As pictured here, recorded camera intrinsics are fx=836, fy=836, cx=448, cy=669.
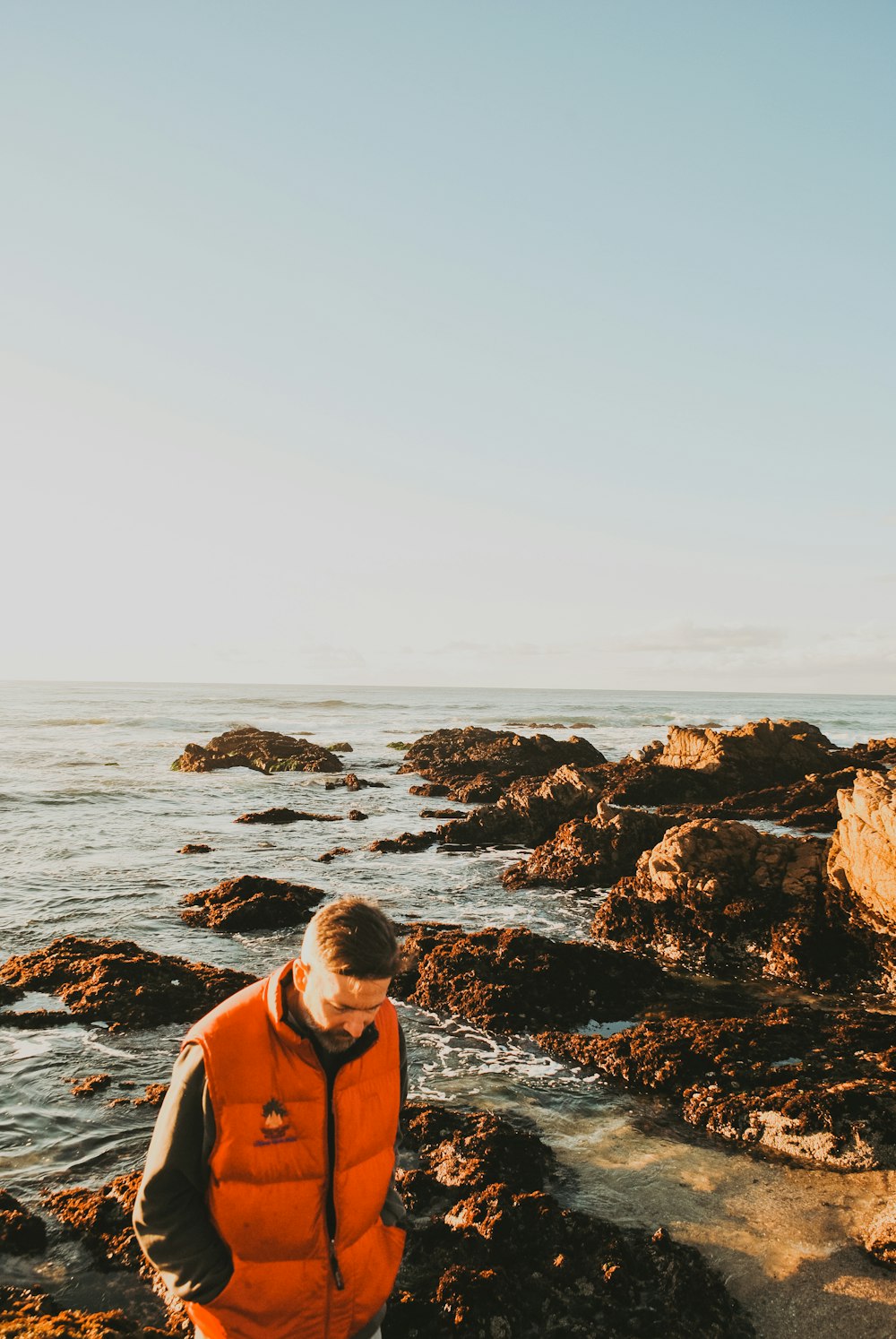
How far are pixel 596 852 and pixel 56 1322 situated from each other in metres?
10.5

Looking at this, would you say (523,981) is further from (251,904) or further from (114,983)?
(251,904)

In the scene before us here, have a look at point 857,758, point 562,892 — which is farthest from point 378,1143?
point 857,758

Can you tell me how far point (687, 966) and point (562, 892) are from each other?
3.60 metres

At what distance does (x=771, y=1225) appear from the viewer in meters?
4.66

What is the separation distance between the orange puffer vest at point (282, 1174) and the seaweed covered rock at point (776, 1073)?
12.4 feet

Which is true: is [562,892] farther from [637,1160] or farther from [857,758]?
[857,758]

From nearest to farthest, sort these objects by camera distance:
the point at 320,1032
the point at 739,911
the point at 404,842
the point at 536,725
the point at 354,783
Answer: the point at 320,1032 → the point at 739,911 → the point at 404,842 → the point at 354,783 → the point at 536,725

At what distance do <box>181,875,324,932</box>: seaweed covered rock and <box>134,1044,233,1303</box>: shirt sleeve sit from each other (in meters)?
8.21

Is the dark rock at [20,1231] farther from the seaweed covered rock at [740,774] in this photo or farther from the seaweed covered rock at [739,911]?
the seaweed covered rock at [740,774]

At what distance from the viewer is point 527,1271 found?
4344 millimetres

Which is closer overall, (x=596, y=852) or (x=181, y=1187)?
(x=181, y=1187)

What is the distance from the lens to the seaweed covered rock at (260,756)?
94.2 ft

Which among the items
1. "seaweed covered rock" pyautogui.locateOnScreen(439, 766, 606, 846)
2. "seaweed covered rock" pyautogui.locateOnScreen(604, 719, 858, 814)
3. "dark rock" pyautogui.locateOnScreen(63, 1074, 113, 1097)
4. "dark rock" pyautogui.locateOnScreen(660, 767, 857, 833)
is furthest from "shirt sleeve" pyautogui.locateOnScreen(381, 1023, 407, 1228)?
"seaweed covered rock" pyautogui.locateOnScreen(604, 719, 858, 814)

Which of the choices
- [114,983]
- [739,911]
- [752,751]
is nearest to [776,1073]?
[739,911]
